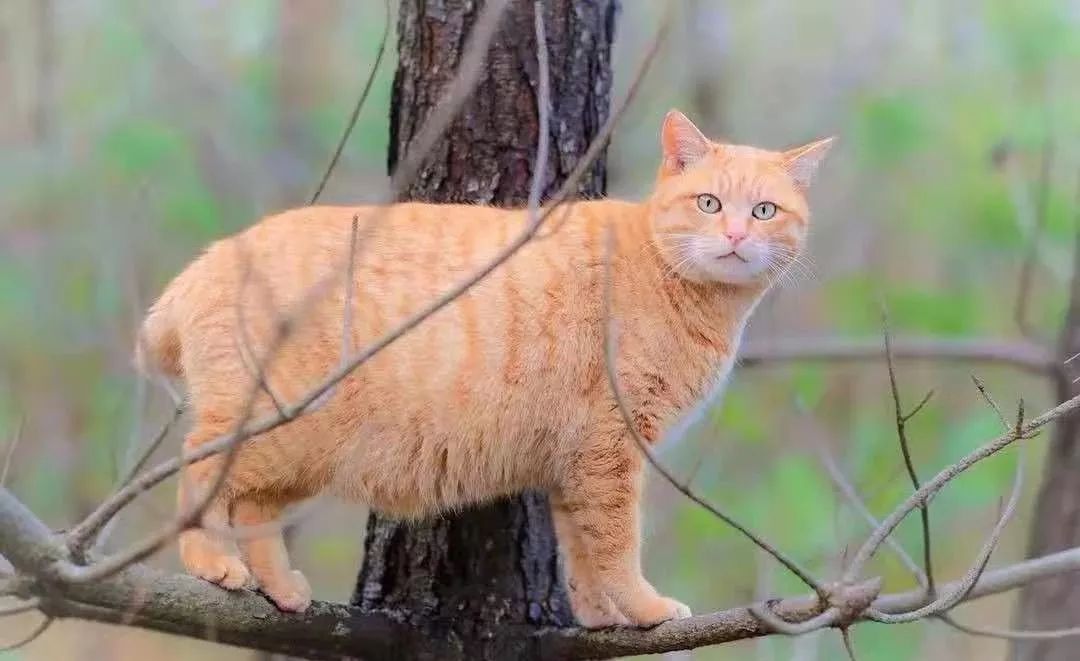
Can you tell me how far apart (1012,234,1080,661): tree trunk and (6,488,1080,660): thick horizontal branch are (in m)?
1.02

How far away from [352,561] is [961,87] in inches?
120

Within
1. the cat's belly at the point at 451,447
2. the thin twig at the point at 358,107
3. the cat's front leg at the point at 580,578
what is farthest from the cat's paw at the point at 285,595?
the thin twig at the point at 358,107

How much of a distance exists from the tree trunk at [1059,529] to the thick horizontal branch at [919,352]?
0.39 feet

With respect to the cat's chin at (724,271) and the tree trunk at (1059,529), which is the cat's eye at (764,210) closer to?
the cat's chin at (724,271)

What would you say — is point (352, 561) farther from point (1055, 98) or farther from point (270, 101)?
point (1055, 98)

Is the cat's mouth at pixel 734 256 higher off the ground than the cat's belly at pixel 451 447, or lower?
higher

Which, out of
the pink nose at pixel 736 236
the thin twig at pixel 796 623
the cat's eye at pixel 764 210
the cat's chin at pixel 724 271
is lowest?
the thin twig at pixel 796 623

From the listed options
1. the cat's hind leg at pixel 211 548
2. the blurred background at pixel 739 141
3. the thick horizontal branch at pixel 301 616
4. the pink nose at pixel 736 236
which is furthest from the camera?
the blurred background at pixel 739 141

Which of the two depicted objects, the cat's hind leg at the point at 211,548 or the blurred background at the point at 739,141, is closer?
the cat's hind leg at the point at 211,548

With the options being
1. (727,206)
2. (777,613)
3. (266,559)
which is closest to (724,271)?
(727,206)

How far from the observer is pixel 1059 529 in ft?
9.84

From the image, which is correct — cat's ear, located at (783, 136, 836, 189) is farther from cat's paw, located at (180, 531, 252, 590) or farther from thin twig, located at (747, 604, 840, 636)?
cat's paw, located at (180, 531, 252, 590)

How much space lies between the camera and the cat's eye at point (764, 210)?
8.51 ft

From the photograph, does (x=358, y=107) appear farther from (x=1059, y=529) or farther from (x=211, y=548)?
(x=1059, y=529)
